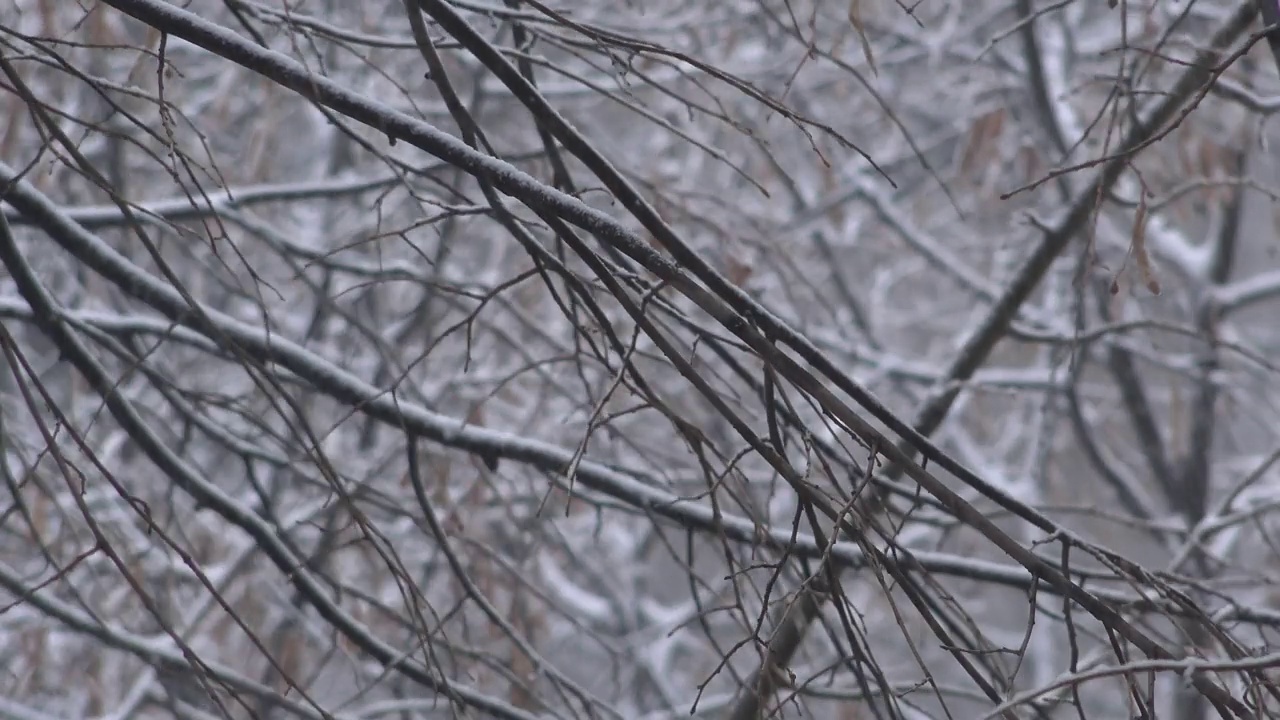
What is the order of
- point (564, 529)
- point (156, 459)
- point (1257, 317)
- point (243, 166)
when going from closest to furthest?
point (156, 459) < point (243, 166) < point (564, 529) < point (1257, 317)

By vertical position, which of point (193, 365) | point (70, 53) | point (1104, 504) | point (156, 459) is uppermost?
point (1104, 504)

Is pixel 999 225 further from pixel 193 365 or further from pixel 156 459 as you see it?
pixel 156 459

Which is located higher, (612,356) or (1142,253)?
(612,356)

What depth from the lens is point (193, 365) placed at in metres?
6.08

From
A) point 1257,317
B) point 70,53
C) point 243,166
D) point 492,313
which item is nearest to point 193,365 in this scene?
point 243,166

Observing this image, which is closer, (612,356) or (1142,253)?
(1142,253)

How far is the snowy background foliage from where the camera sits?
1.27 metres

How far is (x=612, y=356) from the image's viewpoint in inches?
174

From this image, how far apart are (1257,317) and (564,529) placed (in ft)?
26.6

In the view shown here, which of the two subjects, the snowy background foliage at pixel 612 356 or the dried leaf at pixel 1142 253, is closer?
the snowy background foliage at pixel 612 356

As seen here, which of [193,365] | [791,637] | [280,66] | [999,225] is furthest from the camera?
[999,225]

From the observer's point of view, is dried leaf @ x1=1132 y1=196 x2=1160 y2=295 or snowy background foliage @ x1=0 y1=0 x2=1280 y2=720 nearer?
snowy background foliage @ x1=0 y1=0 x2=1280 y2=720

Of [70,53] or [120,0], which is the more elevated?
[70,53]

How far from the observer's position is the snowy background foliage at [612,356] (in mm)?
1271
